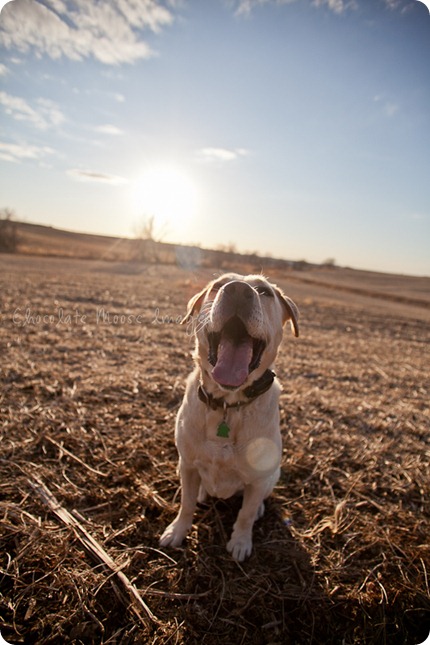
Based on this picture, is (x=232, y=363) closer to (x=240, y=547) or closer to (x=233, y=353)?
(x=233, y=353)

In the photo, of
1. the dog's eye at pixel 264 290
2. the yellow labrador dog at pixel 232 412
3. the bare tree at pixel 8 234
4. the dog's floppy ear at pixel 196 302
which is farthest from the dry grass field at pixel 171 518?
the bare tree at pixel 8 234

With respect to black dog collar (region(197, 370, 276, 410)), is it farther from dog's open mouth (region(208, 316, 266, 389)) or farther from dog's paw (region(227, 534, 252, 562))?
dog's paw (region(227, 534, 252, 562))

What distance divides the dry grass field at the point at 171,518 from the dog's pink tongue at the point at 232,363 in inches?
52.3

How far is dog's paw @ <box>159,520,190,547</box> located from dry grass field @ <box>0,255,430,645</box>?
0.23 feet

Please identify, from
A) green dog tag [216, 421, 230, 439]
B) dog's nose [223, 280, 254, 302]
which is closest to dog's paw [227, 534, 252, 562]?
green dog tag [216, 421, 230, 439]

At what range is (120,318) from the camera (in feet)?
30.3

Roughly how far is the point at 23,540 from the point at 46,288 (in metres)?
11.7

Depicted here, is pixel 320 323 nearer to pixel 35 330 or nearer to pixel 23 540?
pixel 35 330

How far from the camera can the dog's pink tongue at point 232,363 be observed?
7.38ft

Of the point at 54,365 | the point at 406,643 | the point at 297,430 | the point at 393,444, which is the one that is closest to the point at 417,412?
the point at 393,444

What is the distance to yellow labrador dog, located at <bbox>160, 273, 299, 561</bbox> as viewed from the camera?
233 cm

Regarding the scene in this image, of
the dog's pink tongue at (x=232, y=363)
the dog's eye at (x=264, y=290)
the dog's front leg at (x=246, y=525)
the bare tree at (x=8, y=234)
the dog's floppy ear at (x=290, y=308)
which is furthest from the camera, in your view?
the bare tree at (x=8, y=234)

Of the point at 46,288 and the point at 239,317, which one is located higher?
the point at 239,317

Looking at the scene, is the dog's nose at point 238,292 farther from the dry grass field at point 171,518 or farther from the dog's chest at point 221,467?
the dry grass field at point 171,518
